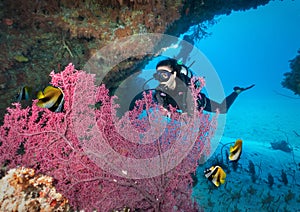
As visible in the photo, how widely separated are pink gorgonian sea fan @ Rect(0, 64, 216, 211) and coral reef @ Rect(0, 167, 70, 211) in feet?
1.44

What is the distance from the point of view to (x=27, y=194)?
232cm

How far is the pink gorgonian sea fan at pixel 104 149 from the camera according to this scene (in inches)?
114

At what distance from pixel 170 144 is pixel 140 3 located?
12.0ft

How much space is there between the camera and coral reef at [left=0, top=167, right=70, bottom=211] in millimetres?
2230

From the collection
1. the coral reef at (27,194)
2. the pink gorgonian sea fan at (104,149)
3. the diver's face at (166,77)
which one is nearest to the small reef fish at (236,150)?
the pink gorgonian sea fan at (104,149)

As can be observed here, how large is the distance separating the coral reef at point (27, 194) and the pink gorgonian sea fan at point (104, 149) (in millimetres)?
438

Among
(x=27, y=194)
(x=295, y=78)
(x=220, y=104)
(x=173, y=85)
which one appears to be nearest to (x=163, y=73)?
(x=173, y=85)

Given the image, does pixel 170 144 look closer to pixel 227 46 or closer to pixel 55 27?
pixel 55 27

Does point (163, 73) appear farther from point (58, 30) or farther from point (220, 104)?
point (58, 30)

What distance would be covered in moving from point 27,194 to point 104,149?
1053 millimetres

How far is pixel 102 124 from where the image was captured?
312 centimetres

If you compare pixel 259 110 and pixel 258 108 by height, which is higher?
pixel 258 108

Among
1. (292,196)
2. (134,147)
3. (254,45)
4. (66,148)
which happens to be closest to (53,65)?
(66,148)

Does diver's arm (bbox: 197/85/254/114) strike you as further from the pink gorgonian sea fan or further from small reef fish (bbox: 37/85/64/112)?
small reef fish (bbox: 37/85/64/112)
